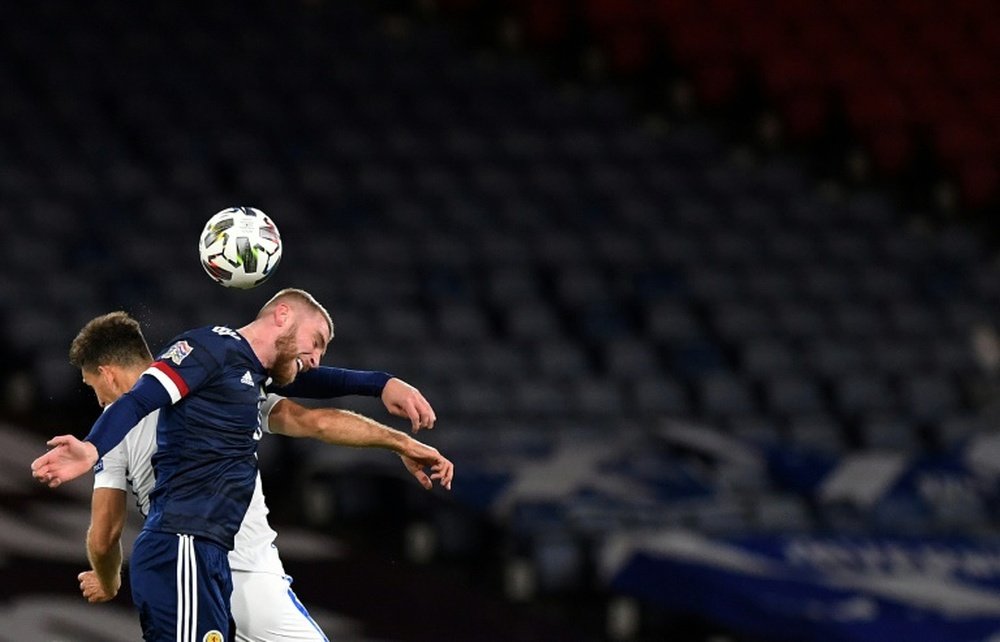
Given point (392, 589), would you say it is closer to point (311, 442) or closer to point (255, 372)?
point (311, 442)

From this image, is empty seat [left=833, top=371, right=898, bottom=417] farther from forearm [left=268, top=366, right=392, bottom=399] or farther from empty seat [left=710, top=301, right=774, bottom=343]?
forearm [left=268, top=366, right=392, bottom=399]

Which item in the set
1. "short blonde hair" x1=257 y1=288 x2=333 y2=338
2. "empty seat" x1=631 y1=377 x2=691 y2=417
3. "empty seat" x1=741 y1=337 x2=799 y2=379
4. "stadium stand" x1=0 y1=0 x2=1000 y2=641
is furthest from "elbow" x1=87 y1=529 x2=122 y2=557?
"empty seat" x1=741 y1=337 x2=799 y2=379

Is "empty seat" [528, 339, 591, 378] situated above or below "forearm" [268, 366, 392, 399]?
above

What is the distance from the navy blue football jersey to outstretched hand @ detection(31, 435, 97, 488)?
0.54m

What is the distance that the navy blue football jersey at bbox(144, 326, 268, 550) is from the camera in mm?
4660

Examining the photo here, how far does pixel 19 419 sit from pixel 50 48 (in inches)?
153

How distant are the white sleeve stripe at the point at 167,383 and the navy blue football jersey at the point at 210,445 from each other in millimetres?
156

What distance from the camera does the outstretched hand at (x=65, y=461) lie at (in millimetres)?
4059

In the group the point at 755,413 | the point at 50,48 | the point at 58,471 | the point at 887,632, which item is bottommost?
the point at 58,471

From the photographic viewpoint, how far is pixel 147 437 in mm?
4820

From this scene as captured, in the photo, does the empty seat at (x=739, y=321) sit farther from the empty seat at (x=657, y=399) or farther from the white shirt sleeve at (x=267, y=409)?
the white shirt sleeve at (x=267, y=409)

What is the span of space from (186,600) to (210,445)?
424 mm

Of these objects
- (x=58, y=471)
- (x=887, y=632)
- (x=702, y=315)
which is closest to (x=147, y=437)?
(x=58, y=471)

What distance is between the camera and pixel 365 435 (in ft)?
16.2
